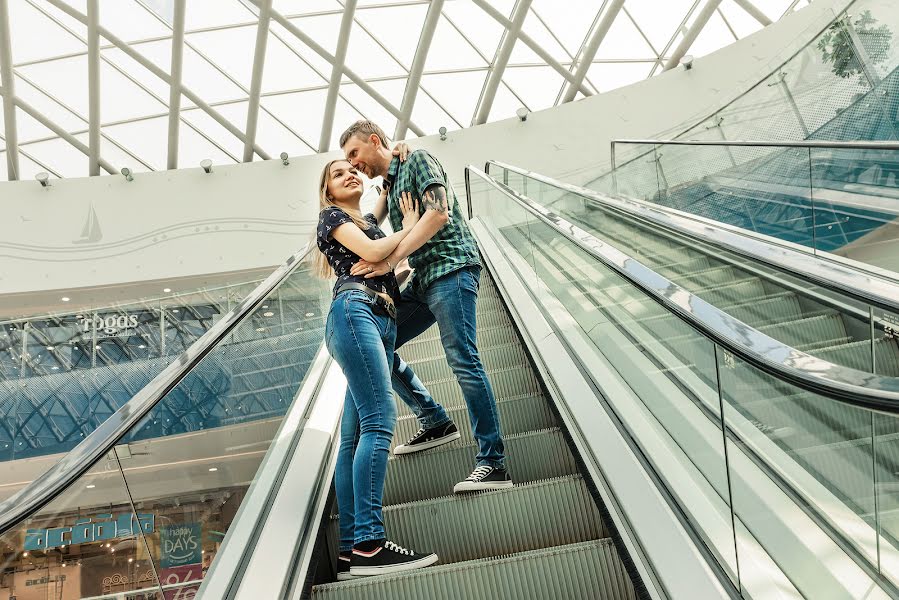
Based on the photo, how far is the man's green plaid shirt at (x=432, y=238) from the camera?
3666 mm

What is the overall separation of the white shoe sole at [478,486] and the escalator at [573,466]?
63 millimetres

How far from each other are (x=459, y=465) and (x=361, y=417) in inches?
40.0

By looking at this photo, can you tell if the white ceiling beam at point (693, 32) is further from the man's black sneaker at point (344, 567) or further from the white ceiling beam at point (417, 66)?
the man's black sneaker at point (344, 567)

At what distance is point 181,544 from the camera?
2314 millimetres

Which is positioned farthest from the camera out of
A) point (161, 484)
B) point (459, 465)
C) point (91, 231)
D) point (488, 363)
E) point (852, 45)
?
point (91, 231)

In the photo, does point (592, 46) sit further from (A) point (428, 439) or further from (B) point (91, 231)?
(A) point (428, 439)

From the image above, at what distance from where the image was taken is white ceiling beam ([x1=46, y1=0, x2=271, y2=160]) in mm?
14906

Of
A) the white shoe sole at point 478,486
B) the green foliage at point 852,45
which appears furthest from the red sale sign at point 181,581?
the green foliage at point 852,45

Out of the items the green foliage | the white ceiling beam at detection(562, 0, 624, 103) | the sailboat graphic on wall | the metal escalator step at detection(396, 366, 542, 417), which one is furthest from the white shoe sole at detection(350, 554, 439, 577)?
the sailboat graphic on wall

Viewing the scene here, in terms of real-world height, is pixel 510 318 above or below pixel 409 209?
below

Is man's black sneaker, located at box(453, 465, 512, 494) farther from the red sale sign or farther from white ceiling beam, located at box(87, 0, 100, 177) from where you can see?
white ceiling beam, located at box(87, 0, 100, 177)

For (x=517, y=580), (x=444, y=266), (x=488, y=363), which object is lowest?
(x=517, y=580)

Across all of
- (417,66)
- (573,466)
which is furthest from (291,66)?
(573,466)

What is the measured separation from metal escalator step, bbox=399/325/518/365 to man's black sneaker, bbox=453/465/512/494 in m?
2.27
